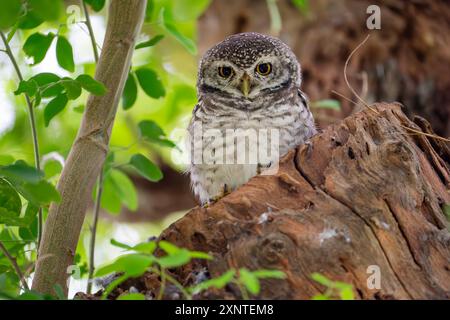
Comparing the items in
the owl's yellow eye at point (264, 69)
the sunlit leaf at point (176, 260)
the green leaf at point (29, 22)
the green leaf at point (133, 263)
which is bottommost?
the sunlit leaf at point (176, 260)

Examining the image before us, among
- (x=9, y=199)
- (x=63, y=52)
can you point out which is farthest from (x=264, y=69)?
(x=9, y=199)

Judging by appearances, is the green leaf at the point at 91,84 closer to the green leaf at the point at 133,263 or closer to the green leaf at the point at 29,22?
the green leaf at the point at 29,22

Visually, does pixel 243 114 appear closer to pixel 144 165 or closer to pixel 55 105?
pixel 144 165

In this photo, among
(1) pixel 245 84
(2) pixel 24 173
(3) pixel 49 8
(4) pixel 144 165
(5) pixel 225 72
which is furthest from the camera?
(5) pixel 225 72

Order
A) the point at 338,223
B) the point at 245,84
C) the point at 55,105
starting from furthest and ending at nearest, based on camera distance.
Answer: the point at 245,84
the point at 55,105
the point at 338,223

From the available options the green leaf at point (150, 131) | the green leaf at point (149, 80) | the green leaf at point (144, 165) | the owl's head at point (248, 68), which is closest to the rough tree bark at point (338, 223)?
the green leaf at point (144, 165)
